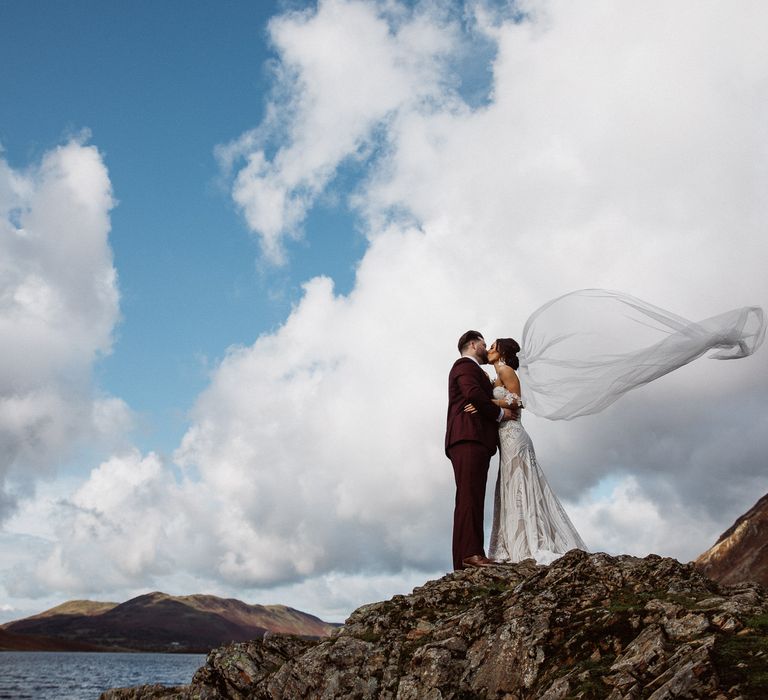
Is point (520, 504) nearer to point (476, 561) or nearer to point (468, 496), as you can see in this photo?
point (468, 496)

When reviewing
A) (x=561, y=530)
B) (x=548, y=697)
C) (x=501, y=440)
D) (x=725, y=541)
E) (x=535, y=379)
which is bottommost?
(x=548, y=697)

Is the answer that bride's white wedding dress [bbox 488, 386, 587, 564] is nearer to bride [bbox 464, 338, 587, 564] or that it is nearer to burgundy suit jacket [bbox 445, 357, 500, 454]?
bride [bbox 464, 338, 587, 564]

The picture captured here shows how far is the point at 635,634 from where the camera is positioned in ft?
39.4

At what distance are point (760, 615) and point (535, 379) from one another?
9177mm

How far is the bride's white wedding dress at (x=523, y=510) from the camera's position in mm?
18281

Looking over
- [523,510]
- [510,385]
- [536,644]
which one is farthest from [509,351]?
[536,644]

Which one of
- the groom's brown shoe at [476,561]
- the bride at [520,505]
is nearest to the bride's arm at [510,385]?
the bride at [520,505]

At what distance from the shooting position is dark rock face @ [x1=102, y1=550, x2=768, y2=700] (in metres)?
10.4

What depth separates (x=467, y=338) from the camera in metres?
20.2

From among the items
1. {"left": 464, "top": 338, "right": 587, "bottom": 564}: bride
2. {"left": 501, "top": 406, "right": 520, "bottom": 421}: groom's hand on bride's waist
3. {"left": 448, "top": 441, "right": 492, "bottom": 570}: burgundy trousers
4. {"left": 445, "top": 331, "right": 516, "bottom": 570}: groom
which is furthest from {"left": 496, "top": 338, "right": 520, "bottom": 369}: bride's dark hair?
{"left": 448, "top": 441, "right": 492, "bottom": 570}: burgundy trousers

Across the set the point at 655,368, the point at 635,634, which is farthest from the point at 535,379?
the point at 635,634

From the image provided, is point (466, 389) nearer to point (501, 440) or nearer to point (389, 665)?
point (501, 440)

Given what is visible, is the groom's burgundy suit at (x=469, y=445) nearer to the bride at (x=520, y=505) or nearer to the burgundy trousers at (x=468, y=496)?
the burgundy trousers at (x=468, y=496)

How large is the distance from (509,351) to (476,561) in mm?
5842
